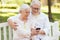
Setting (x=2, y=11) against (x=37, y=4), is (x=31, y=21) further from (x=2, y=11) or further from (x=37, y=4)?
(x=2, y=11)

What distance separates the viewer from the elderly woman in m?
2.27

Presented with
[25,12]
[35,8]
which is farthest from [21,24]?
[35,8]

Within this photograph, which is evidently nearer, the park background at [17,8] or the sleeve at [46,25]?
the sleeve at [46,25]

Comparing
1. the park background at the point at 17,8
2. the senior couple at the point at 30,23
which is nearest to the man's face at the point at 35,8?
the senior couple at the point at 30,23

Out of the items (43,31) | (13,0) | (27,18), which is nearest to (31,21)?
(27,18)

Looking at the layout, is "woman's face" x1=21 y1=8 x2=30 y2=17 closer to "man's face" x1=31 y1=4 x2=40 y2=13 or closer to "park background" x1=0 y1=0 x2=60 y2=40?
"man's face" x1=31 y1=4 x2=40 y2=13

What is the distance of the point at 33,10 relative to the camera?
90.8 inches

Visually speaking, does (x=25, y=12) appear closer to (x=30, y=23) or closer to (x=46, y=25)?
(x=30, y=23)

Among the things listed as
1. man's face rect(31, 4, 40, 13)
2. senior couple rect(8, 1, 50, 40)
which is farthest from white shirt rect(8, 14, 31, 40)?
man's face rect(31, 4, 40, 13)

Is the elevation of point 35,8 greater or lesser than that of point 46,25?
greater

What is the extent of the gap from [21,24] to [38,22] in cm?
23

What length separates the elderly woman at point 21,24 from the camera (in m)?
2.27

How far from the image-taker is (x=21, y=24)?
7.57ft

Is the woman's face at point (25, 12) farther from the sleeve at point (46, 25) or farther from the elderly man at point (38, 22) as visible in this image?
the sleeve at point (46, 25)
